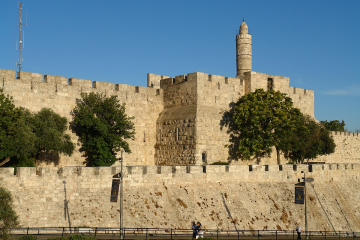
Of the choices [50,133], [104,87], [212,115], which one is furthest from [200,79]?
[50,133]

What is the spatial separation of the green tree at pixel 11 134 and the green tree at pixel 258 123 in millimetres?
15706

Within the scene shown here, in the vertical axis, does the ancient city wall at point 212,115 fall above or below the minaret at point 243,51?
below

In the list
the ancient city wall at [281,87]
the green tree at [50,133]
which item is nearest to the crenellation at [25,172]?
the green tree at [50,133]

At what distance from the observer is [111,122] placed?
36.1 m

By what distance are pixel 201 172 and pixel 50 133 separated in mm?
9712

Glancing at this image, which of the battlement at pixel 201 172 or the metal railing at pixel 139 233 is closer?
the metal railing at pixel 139 233

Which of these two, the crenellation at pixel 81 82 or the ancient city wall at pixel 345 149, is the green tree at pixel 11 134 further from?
the ancient city wall at pixel 345 149

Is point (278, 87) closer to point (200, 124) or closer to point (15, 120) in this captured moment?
point (200, 124)

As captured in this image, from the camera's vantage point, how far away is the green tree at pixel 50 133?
31047 millimetres

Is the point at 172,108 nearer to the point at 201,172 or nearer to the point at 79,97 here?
the point at 79,97

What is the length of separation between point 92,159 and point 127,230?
1233 cm

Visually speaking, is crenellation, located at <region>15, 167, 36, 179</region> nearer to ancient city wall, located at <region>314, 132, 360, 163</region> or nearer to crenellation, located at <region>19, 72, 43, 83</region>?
crenellation, located at <region>19, 72, 43, 83</region>

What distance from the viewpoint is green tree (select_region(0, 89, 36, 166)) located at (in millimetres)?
26469

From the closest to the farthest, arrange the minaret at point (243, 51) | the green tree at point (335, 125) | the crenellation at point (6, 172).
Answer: the crenellation at point (6, 172) → the minaret at point (243, 51) → the green tree at point (335, 125)
